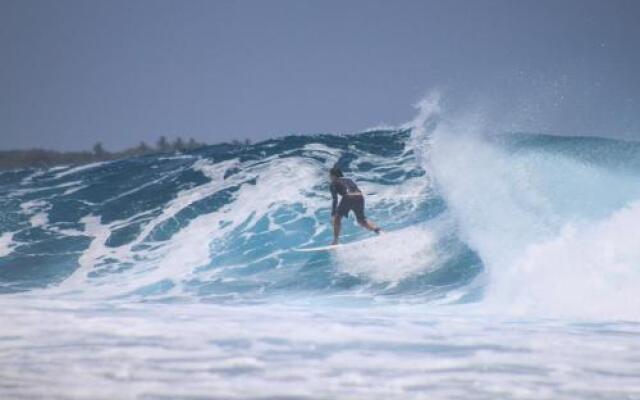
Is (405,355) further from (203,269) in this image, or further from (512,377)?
(203,269)

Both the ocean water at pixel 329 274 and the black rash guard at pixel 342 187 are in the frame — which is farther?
the black rash guard at pixel 342 187

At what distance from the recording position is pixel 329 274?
445 inches

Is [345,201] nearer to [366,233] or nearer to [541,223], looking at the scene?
[366,233]

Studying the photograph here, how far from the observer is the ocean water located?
186 inches

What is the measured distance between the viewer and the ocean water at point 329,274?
472cm

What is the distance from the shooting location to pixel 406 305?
30.5ft

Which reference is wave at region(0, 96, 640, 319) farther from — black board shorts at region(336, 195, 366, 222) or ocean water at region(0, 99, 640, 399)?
black board shorts at region(336, 195, 366, 222)

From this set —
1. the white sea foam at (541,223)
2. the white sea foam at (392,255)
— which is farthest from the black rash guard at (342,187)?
the white sea foam at (541,223)

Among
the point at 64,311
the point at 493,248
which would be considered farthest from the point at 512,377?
the point at 493,248

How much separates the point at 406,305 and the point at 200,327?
329cm

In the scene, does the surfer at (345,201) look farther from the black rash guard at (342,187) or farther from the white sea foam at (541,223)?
the white sea foam at (541,223)

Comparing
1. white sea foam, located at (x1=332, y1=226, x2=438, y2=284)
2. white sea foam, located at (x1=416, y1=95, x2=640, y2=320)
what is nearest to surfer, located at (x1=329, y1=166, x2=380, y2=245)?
white sea foam, located at (x1=332, y1=226, x2=438, y2=284)

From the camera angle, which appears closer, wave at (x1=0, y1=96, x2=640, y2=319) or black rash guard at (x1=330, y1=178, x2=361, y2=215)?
wave at (x1=0, y1=96, x2=640, y2=319)

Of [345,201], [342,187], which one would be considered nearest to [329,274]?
[345,201]
